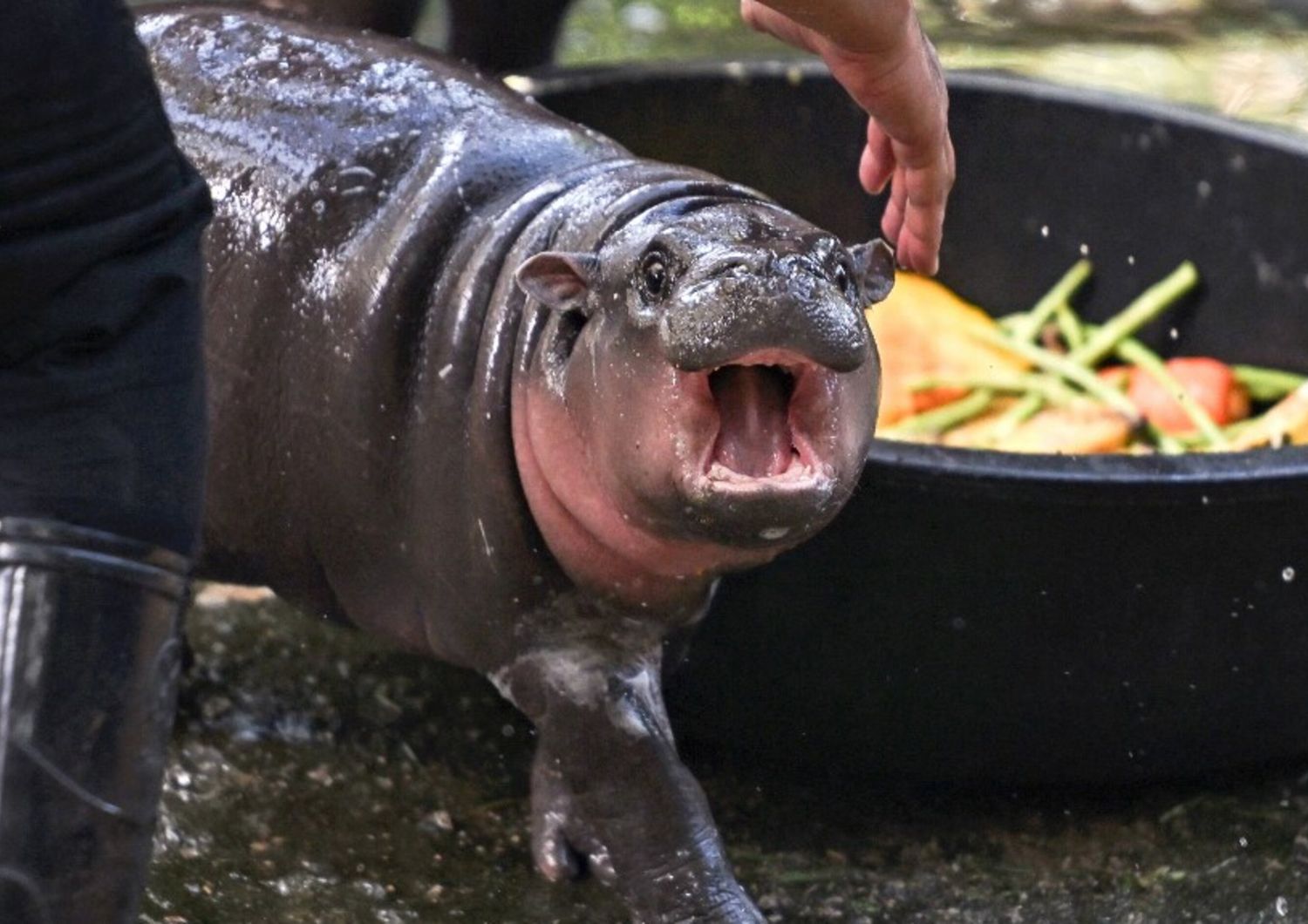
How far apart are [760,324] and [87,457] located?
0.52 m

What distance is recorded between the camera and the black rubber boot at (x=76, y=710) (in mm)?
1468

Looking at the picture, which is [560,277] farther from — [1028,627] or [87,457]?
[1028,627]

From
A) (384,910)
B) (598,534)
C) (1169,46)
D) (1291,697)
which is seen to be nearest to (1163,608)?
(1291,697)

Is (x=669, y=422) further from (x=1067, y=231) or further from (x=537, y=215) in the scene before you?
(x=1067, y=231)

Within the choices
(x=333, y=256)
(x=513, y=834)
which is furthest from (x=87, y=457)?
(x=513, y=834)

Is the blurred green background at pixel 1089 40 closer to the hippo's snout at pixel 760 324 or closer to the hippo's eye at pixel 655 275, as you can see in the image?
the hippo's eye at pixel 655 275

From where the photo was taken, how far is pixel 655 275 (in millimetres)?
1874

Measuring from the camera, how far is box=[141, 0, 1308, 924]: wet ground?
2.30 m

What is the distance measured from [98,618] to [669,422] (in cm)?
52

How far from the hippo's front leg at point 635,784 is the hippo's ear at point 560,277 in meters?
0.35

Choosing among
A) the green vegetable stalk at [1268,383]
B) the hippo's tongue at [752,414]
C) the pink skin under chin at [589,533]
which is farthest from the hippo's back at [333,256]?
the green vegetable stalk at [1268,383]

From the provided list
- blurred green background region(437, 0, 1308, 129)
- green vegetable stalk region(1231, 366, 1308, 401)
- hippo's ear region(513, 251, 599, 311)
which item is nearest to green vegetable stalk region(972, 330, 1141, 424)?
green vegetable stalk region(1231, 366, 1308, 401)

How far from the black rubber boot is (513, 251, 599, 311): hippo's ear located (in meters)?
0.52

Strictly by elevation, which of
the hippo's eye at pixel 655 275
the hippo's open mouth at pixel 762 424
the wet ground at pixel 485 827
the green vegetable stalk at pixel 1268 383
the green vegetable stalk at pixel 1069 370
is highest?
the hippo's eye at pixel 655 275
